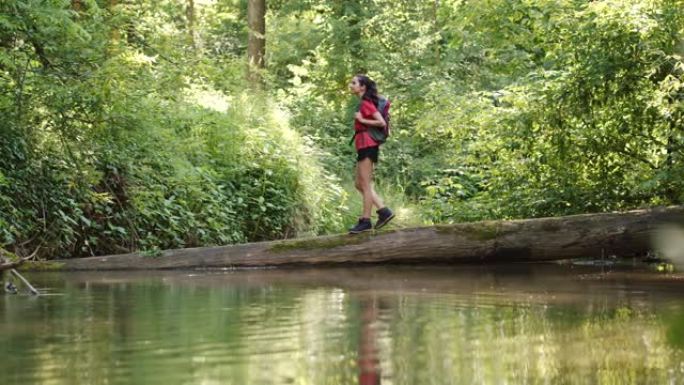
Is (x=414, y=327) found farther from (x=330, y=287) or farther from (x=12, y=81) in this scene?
(x=12, y=81)

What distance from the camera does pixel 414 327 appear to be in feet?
21.7

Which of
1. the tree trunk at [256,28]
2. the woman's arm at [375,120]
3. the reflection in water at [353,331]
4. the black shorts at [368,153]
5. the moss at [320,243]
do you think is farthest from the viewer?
the tree trunk at [256,28]

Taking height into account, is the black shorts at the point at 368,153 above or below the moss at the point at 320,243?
above

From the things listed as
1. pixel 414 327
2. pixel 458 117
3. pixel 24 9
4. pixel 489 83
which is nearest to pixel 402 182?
pixel 489 83

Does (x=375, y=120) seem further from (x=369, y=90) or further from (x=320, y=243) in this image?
(x=320, y=243)

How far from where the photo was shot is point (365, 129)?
40.3 feet

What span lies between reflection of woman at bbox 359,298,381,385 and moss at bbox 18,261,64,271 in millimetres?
5984

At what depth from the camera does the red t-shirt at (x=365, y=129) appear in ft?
40.0

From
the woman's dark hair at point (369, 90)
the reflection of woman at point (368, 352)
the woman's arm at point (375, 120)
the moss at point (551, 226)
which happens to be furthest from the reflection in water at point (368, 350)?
the moss at point (551, 226)

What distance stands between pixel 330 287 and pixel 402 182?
63.5 feet

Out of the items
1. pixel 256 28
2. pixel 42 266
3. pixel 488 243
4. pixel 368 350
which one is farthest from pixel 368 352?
pixel 256 28

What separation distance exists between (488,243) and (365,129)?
2.01 meters

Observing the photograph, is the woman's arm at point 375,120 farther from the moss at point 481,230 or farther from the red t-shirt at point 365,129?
the moss at point 481,230

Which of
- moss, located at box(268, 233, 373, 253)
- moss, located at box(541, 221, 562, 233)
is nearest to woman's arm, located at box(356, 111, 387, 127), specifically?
moss, located at box(268, 233, 373, 253)
